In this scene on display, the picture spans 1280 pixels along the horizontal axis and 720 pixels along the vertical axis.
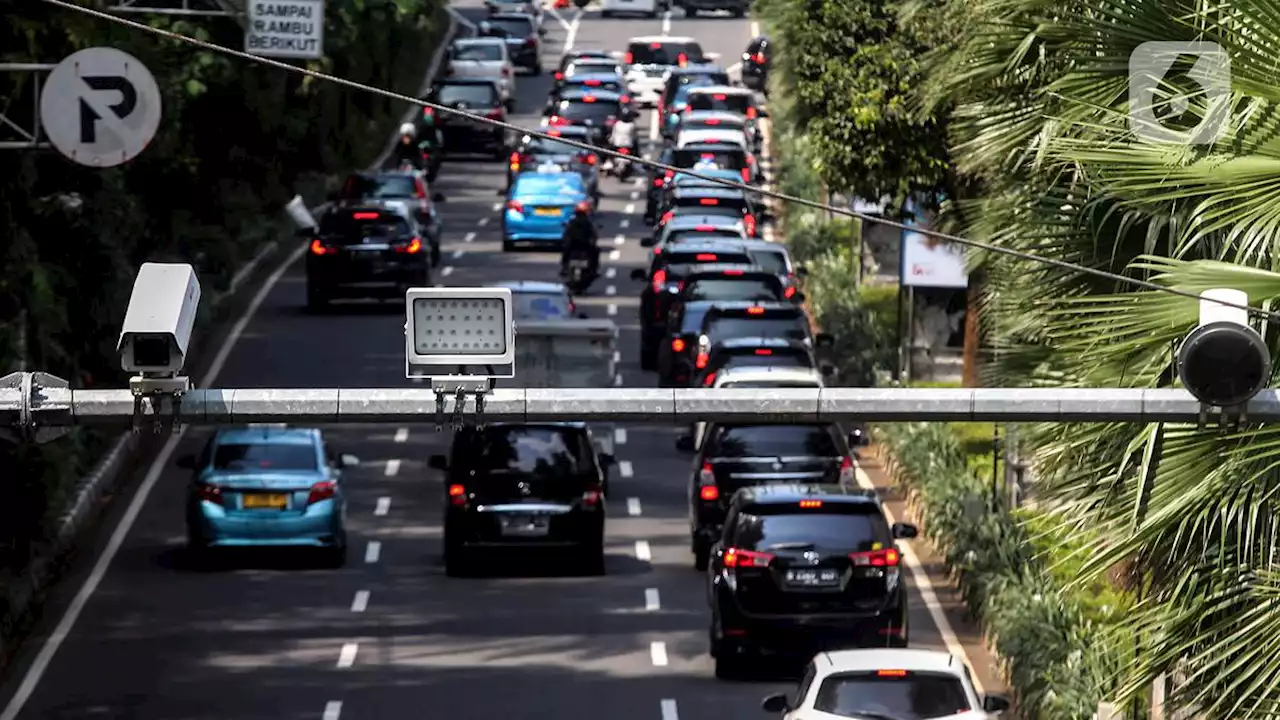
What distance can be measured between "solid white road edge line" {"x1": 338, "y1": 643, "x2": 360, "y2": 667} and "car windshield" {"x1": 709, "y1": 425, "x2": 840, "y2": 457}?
15.7ft

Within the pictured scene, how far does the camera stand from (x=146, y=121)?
2753cm

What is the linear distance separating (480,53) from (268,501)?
53.3m

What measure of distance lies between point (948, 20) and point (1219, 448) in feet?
47.9

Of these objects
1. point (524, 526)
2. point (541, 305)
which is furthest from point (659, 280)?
point (524, 526)

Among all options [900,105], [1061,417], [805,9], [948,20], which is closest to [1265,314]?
[1061,417]

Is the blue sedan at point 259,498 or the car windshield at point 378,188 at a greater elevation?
the car windshield at point 378,188

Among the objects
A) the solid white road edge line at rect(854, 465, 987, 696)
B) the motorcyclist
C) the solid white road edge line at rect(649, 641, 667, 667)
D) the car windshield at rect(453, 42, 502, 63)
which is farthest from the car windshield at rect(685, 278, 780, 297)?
the car windshield at rect(453, 42, 502, 63)

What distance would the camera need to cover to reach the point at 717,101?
73.0 meters

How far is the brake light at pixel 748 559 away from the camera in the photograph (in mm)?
23625

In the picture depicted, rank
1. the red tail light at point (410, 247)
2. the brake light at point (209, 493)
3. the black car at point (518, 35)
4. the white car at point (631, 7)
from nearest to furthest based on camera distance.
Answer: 1. the brake light at point (209, 493)
2. the red tail light at point (410, 247)
3. the black car at point (518, 35)
4. the white car at point (631, 7)

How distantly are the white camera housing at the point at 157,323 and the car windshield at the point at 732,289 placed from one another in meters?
28.3

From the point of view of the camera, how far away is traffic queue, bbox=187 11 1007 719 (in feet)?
77.5

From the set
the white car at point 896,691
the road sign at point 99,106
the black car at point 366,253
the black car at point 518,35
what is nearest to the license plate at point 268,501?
the road sign at point 99,106

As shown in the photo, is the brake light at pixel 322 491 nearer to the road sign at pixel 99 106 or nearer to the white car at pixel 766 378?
the white car at pixel 766 378
